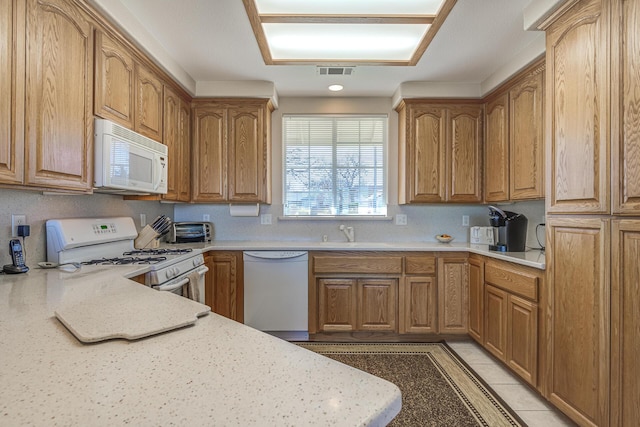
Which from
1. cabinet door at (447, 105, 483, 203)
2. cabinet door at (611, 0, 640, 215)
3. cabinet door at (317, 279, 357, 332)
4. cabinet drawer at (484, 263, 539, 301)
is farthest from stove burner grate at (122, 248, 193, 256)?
cabinet door at (611, 0, 640, 215)

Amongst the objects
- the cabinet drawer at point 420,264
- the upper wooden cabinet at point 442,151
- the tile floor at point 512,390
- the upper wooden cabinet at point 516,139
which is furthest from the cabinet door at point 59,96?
the upper wooden cabinet at point 516,139

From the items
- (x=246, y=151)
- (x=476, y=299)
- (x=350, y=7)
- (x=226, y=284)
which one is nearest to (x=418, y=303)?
(x=476, y=299)

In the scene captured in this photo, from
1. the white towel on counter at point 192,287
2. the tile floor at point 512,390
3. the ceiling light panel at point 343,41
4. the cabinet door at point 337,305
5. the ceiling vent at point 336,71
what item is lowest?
the tile floor at point 512,390

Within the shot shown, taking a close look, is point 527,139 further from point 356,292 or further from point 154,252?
point 154,252

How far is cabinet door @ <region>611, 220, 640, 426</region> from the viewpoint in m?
1.37

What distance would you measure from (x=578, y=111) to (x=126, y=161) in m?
2.58

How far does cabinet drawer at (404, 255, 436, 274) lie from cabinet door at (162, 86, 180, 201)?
2.18 metres

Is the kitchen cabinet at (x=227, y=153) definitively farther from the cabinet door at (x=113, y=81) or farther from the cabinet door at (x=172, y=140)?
the cabinet door at (x=113, y=81)

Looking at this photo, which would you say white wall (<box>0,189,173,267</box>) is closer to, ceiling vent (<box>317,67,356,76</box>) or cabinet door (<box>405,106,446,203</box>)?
ceiling vent (<box>317,67,356,76</box>)

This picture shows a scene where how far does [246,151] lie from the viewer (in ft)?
10.6

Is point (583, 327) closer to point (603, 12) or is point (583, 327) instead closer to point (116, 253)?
point (603, 12)

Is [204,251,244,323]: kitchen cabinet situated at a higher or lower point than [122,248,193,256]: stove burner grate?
lower

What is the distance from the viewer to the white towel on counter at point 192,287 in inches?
88.1

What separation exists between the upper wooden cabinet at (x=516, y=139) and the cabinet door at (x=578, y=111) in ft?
1.82
